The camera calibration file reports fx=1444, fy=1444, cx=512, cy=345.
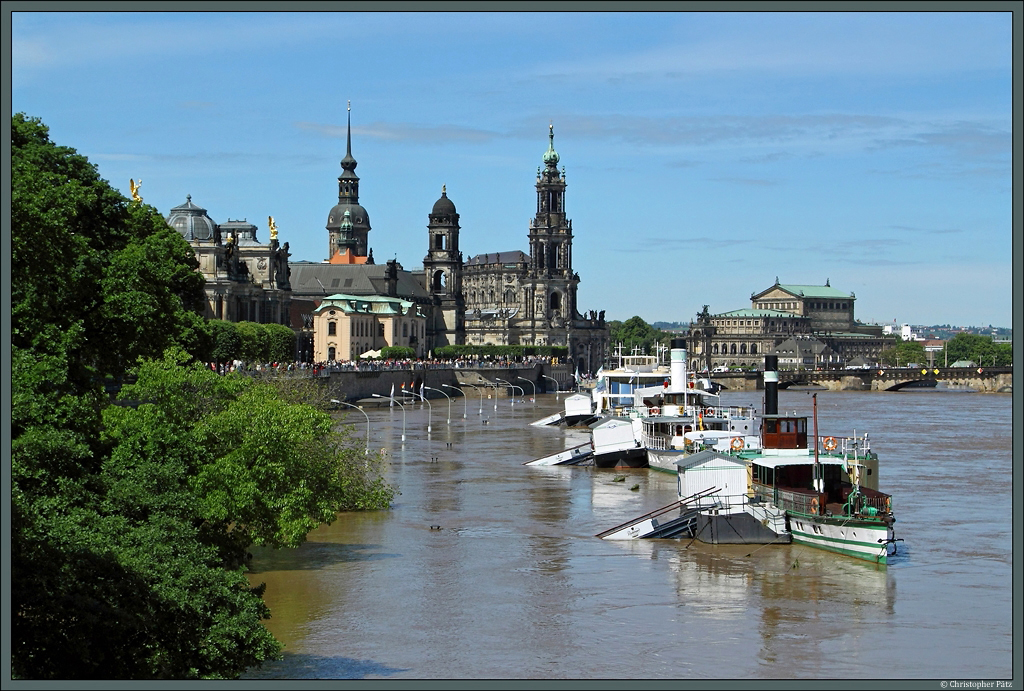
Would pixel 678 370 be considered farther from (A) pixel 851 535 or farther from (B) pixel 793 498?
(A) pixel 851 535

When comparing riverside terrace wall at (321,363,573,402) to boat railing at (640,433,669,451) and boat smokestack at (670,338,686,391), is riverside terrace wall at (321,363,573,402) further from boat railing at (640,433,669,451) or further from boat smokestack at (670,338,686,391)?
boat railing at (640,433,669,451)

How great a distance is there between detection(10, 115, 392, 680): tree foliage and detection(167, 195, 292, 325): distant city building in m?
95.1

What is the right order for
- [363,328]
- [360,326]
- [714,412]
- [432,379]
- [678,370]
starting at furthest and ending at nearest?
[363,328], [360,326], [432,379], [678,370], [714,412]

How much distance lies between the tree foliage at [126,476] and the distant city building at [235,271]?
312 feet

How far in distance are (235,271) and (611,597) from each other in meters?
115

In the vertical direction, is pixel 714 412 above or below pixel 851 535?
above

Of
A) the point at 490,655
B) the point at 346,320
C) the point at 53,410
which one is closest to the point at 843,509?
the point at 490,655

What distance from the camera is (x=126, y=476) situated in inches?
1032

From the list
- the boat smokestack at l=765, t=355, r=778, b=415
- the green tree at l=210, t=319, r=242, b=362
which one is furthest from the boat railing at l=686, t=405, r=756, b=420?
the green tree at l=210, t=319, r=242, b=362

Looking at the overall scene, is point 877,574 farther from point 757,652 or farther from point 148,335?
point 148,335

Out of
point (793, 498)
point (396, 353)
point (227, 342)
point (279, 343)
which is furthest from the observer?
point (396, 353)

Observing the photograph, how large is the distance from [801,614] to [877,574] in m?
5.73

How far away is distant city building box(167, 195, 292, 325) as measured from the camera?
138875 mm

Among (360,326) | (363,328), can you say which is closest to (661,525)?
(360,326)
